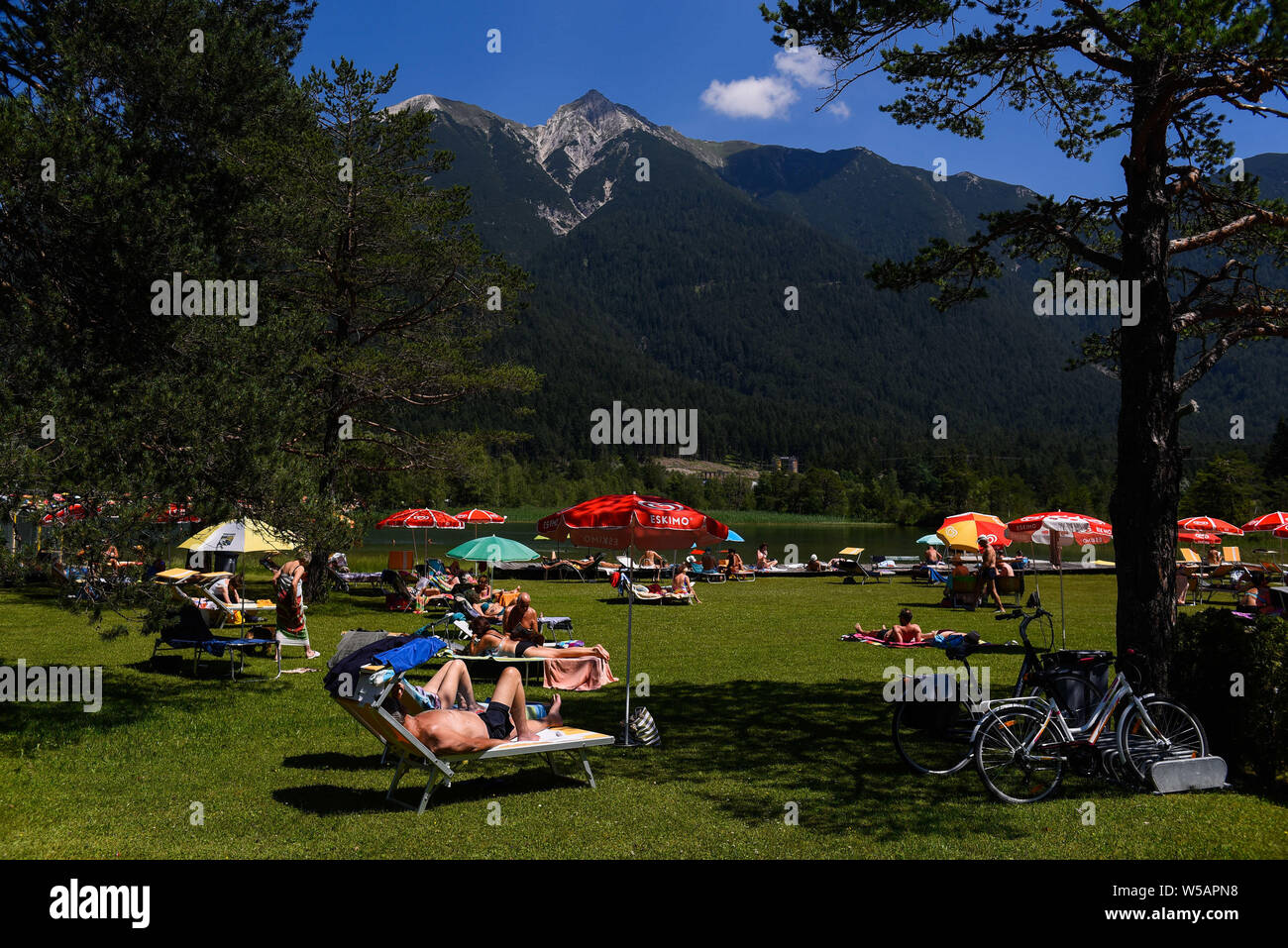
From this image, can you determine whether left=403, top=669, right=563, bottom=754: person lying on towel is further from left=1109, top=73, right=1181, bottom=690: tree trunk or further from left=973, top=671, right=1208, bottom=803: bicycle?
left=1109, top=73, right=1181, bottom=690: tree trunk

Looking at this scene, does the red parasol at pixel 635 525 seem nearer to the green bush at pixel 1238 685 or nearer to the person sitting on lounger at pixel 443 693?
the person sitting on lounger at pixel 443 693

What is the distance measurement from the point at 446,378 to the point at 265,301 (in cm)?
958

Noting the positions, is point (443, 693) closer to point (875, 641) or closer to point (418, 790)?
point (418, 790)

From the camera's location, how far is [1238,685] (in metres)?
7.61

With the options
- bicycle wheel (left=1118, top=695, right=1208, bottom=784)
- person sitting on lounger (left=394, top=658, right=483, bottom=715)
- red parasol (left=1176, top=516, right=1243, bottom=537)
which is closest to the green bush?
bicycle wheel (left=1118, top=695, right=1208, bottom=784)

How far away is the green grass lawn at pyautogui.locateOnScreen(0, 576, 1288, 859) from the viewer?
5.85 metres

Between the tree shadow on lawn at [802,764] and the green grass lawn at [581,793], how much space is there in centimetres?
3

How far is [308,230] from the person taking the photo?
49.8 ft

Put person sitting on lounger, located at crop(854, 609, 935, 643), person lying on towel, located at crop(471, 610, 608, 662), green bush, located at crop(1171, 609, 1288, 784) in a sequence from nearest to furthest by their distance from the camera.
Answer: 1. green bush, located at crop(1171, 609, 1288, 784)
2. person lying on towel, located at crop(471, 610, 608, 662)
3. person sitting on lounger, located at crop(854, 609, 935, 643)

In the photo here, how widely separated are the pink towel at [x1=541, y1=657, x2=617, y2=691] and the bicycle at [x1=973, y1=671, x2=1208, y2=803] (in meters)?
6.02

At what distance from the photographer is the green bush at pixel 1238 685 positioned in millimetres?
7320

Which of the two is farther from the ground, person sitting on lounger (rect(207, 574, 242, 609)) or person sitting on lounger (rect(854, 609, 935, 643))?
person sitting on lounger (rect(207, 574, 242, 609))

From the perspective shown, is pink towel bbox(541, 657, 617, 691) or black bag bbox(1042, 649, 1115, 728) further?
pink towel bbox(541, 657, 617, 691)

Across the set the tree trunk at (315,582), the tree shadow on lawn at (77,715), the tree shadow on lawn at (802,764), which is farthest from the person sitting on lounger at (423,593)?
the tree shadow on lawn at (802,764)
